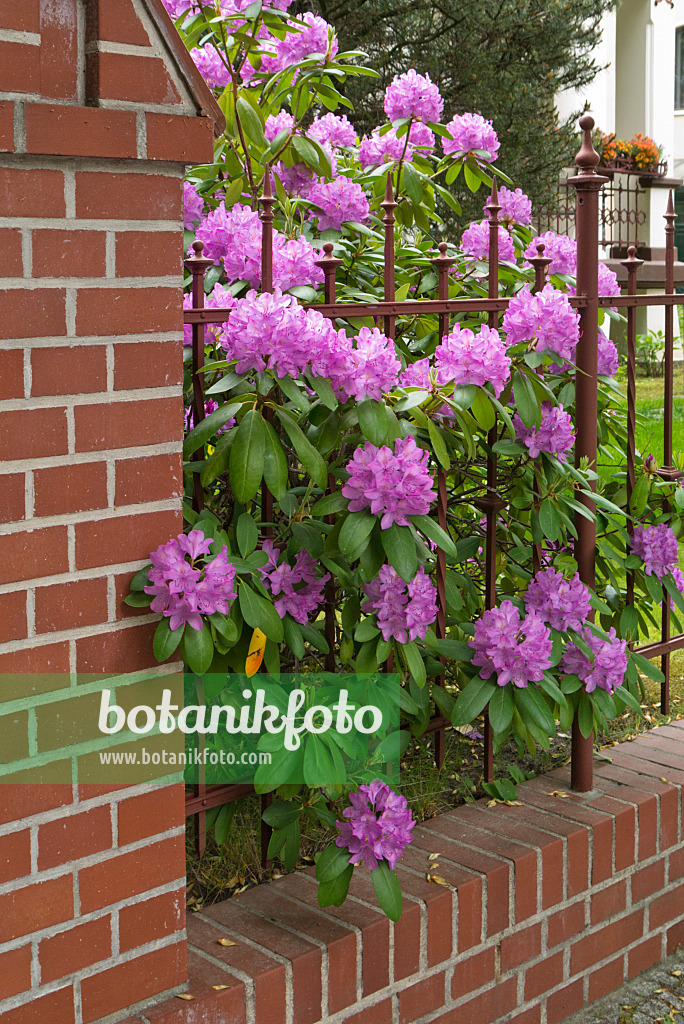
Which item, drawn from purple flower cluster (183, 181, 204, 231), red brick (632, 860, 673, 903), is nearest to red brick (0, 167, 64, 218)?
purple flower cluster (183, 181, 204, 231)

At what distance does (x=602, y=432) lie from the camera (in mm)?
2934

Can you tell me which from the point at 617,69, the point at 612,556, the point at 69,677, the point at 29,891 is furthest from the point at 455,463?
the point at 617,69

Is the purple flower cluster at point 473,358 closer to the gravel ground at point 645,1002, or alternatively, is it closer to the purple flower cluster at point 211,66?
the purple flower cluster at point 211,66

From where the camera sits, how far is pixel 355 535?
6.25 feet

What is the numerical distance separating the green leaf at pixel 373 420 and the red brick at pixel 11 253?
626 millimetres

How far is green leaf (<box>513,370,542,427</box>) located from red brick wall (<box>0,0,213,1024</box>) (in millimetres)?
774

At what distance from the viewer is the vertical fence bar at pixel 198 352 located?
202 centimetres

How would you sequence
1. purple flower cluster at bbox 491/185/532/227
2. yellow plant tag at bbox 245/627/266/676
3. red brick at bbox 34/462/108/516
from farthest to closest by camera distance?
purple flower cluster at bbox 491/185/532/227 → yellow plant tag at bbox 245/627/266/676 → red brick at bbox 34/462/108/516

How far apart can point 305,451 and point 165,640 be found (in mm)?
410

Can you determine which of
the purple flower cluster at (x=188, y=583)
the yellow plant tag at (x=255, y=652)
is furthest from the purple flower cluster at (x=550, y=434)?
the purple flower cluster at (x=188, y=583)

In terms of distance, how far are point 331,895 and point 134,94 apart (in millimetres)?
1353

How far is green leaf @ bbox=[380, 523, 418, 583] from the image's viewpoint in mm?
1900

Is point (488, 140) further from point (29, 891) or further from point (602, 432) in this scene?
point (29, 891)

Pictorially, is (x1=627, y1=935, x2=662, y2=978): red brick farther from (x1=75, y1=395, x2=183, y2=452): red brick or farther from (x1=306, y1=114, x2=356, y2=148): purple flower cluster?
(x1=306, y1=114, x2=356, y2=148): purple flower cluster
